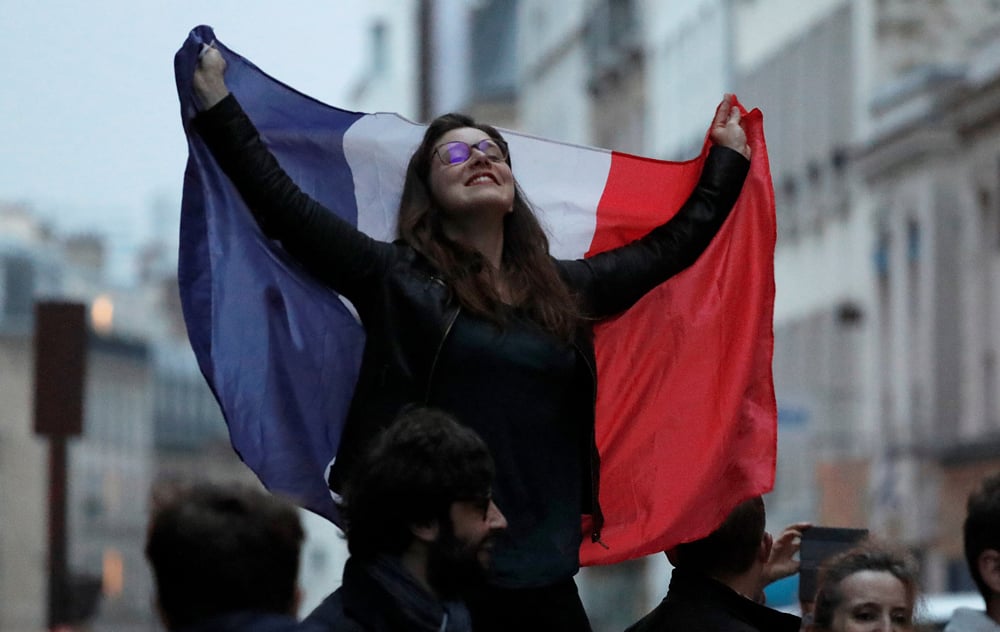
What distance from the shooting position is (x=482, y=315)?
566 cm

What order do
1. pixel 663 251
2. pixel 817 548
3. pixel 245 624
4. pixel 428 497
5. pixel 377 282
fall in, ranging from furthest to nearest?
pixel 663 251, pixel 817 548, pixel 377 282, pixel 428 497, pixel 245 624

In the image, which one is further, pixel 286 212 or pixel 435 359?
pixel 286 212

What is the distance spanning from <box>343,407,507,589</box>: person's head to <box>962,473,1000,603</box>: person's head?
1.98m

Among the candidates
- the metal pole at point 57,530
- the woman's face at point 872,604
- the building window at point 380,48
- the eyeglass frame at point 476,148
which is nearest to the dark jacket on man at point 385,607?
the eyeglass frame at point 476,148

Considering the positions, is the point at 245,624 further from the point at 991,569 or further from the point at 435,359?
the point at 991,569

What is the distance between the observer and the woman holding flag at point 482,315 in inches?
221

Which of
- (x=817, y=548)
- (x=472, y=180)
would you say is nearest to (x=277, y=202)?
(x=472, y=180)

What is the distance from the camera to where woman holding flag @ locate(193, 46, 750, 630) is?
5.60 meters

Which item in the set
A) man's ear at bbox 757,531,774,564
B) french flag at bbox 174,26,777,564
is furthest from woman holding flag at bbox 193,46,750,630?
man's ear at bbox 757,531,774,564

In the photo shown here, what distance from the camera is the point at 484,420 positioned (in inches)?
221

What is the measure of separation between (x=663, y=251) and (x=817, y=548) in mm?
768

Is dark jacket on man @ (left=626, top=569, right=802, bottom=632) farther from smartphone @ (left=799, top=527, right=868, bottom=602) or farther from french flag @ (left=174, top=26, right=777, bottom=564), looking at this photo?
smartphone @ (left=799, top=527, right=868, bottom=602)

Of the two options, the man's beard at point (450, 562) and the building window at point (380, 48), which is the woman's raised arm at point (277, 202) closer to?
the man's beard at point (450, 562)

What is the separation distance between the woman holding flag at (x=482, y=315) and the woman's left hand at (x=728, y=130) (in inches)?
19.0
